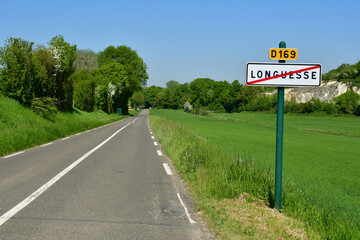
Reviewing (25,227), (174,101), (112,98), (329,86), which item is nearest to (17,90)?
(25,227)

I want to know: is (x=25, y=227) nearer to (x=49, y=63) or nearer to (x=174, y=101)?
(x=49, y=63)

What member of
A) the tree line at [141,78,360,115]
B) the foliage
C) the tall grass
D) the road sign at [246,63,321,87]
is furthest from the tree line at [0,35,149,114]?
the foliage

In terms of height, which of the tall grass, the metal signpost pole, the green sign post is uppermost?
the green sign post

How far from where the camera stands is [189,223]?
14.4ft

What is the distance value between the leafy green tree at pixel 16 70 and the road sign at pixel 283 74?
66.7 ft

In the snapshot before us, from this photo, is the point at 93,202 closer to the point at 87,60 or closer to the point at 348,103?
the point at 87,60

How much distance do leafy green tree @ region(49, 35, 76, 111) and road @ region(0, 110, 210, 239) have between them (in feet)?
72.5

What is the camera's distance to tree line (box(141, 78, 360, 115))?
76500 mm

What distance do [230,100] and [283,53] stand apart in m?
115

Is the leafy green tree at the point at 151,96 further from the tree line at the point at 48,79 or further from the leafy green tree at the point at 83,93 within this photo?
the leafy green tree at the point at 83,93

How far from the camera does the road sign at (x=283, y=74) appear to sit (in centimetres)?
452

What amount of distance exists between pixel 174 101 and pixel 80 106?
122 metres

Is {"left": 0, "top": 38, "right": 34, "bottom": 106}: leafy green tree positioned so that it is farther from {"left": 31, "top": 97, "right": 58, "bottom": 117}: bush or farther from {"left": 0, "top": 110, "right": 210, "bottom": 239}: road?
{"left": 0, "top": 110, "right": 210, "bottom": 239}: road

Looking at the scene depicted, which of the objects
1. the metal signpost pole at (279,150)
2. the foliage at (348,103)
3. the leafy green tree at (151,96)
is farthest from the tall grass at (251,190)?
the leafy green tree at (151,96)
